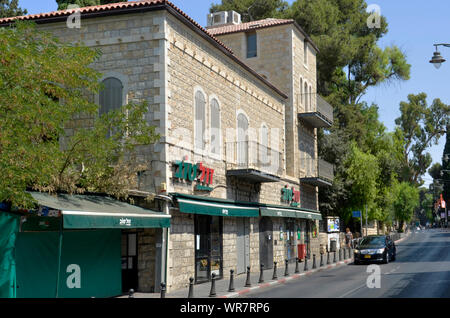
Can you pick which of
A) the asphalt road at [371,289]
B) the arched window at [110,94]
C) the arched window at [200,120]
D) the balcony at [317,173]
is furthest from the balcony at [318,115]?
the arched window at [110,94]

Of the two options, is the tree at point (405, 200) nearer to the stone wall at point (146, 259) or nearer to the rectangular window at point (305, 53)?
the rectangular window at point (305, 53)

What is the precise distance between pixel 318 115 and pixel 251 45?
620 centimetres

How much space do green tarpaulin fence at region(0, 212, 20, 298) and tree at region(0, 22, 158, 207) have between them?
69 cm

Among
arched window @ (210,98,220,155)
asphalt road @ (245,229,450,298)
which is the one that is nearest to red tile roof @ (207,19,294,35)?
arched window @ (210,98,220,155)

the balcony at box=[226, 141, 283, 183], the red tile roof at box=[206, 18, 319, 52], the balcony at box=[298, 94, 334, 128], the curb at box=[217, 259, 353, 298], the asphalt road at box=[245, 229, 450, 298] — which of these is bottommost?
the curb at box=[217, 259, 353, 298]

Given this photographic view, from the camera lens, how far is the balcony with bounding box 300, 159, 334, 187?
33625 mm

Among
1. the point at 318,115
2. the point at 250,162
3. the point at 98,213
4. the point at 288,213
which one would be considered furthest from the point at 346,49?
the point at 98,213

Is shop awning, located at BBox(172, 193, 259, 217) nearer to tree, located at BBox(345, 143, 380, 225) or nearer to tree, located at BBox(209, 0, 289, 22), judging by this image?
tree, located at BBox(345, 143, 380, 225)

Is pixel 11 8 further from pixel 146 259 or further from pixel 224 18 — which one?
pixel 146 259

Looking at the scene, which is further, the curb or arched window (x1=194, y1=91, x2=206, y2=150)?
arched window (x1=194, y1=91, x2=206, y2=150)
